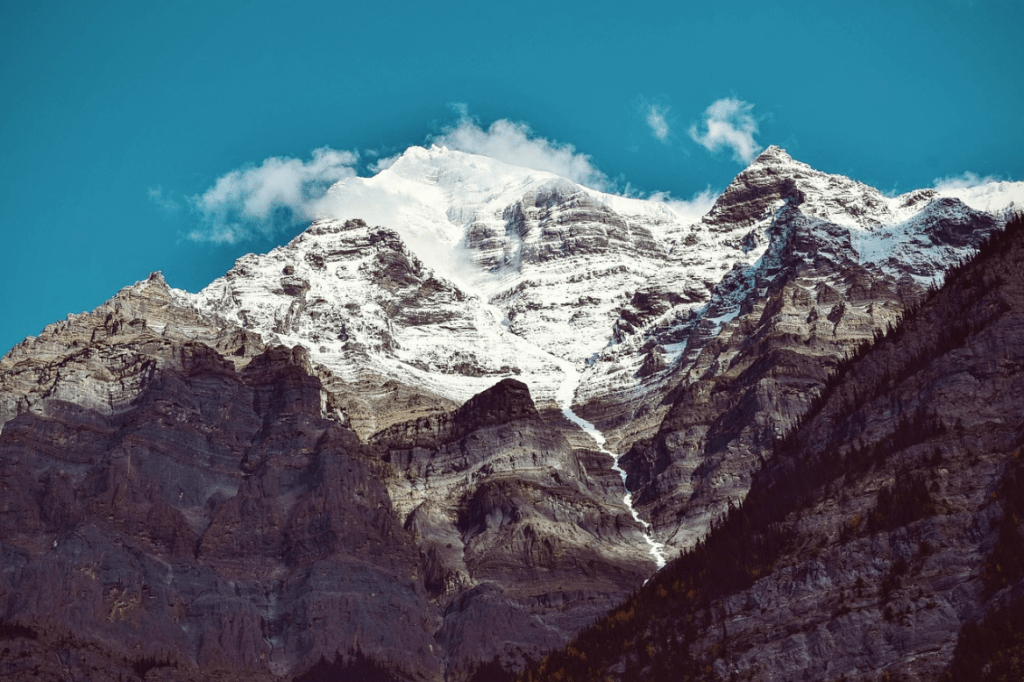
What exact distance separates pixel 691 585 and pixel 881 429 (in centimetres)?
2069

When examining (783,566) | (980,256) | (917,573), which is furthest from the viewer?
(980,256)

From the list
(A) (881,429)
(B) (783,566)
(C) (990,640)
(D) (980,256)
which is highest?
(D) (980,256)

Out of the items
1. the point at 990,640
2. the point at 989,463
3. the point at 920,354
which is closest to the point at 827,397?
the point at 920,354

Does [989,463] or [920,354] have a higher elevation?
[920,354]

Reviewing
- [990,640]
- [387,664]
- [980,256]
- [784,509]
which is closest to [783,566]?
[784,509]

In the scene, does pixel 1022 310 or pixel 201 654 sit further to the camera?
pixel 201 654

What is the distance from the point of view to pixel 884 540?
13762cm

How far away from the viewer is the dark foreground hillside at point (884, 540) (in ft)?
422

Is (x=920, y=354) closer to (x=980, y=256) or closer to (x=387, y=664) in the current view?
(x=980, y=256)

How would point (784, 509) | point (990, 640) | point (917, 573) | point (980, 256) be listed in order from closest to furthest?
point (990, 640), point (917, 573), point (784, 509), point (980, 256)

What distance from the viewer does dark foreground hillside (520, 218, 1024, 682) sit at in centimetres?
A: 12875

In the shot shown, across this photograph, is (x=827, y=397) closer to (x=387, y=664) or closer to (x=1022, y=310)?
(x=1022, y=310)

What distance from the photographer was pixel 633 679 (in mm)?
150500

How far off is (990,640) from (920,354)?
1713 inches
